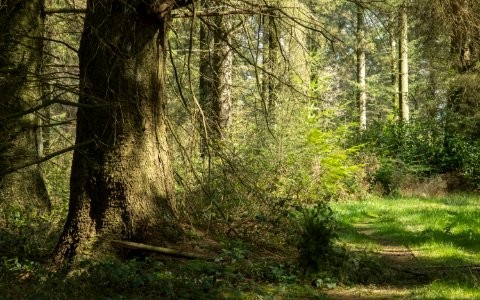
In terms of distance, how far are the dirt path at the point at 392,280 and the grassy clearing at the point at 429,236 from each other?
0.05m

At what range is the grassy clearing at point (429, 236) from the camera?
523 centimetres

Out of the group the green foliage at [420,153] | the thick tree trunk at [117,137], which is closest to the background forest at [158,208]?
the thick tree trunk at [117,137]

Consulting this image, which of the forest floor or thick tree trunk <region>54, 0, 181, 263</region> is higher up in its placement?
thick tree trunk <region>54, 0, 181, 263</region>

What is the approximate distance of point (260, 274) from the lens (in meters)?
5.70

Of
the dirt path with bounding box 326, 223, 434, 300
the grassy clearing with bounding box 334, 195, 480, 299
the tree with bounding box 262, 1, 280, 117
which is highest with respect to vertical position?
the tree with bounding box 262, 1, 280, 117

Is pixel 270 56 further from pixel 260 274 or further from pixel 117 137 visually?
pixel 260 274

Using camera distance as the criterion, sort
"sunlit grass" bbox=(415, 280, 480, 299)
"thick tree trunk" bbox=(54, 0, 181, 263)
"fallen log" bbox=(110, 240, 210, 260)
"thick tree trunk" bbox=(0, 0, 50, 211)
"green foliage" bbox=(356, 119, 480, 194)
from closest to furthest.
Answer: "sunlit grass" bbox=(415, 280, 480, 299), "fallen log" bbox=(110, 240, 210, 260), "thick tree trunk" bbox=(54, 0, 181, 263), "thick tree trunk" bbox=(0, 0, 50, 211), "green foliage" bbox=(356, 119, 480, 194)

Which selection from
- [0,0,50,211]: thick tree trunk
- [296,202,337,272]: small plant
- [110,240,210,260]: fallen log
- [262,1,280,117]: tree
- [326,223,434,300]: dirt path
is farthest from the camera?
[0,0,50,211]: thick tree trunk

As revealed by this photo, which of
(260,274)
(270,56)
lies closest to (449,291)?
(260,274)

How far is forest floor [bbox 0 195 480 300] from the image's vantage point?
4.79 meters

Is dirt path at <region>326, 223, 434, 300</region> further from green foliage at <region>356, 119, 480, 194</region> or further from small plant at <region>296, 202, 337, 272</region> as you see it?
green foliage at <region>356, 119, 480, 194</region>

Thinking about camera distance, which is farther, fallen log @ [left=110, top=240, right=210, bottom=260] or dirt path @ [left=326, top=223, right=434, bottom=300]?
fallen log @ [left=110, top=240, right=210, bottom=260]

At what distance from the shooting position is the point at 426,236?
26.3ft

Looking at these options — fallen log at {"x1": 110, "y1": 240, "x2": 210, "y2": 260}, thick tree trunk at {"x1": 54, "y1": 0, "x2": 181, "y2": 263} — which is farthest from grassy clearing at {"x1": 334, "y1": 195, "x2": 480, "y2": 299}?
thick tree trunk at {"x1": 54, "y1": 0, "x2": 181, "y2": 263}
